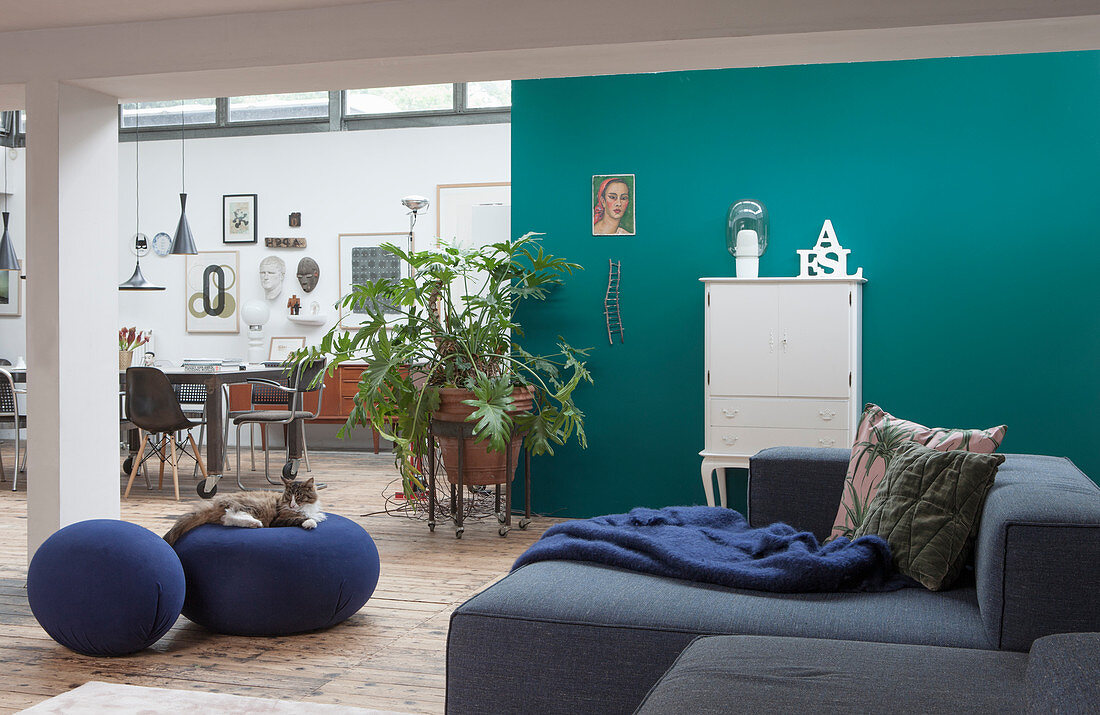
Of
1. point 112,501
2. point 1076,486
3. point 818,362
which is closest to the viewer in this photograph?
point 1076,486

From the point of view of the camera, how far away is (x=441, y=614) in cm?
375

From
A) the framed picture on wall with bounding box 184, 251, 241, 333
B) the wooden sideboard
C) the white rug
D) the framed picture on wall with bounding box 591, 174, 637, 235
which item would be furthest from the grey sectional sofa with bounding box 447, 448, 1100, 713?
the framed picture on wall with bounding box 184, 251, 241, 333

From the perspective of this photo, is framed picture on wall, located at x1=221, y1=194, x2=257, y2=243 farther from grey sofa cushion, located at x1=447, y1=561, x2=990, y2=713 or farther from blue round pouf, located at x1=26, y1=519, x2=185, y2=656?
grey sofa cushion, located at x1=447, y1=561, x2=990, y2=713

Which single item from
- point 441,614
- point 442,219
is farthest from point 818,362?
point 442,219

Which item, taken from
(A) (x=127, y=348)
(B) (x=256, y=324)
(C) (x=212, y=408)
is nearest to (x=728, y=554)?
(C) (x=212, y=408)

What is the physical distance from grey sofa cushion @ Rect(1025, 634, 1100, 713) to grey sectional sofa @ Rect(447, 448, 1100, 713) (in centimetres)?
39

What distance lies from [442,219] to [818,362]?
507cm

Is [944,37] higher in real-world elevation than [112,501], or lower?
higher

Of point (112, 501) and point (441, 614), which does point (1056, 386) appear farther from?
point (112, 501)

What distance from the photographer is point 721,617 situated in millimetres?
2107

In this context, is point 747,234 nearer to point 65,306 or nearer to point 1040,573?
point 65,306

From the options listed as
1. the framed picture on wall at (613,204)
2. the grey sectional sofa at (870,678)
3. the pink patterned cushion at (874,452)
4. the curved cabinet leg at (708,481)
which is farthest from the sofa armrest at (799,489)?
the framed picture on wall at (613,204)

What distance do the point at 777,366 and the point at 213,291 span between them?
6595 mm

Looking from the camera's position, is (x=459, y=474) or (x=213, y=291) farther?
(x=213, y=291)
